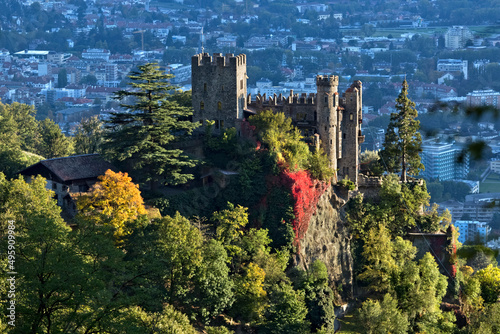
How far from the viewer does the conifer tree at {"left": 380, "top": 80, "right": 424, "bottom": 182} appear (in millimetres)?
57062

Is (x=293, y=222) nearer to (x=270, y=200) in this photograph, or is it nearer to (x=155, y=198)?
(x=270, y=200)

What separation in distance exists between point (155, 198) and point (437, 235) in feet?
54.5

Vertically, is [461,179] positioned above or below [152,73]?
below

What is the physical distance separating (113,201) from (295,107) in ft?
45.8

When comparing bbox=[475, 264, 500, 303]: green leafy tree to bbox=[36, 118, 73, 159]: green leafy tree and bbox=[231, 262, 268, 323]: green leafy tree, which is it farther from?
bbox=[36, 118, 73, 159]: green leafy tree

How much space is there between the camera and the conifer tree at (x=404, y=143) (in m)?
57.1

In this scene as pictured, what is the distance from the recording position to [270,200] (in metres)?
51.0

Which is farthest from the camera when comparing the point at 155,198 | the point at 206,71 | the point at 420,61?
the point at 420,61

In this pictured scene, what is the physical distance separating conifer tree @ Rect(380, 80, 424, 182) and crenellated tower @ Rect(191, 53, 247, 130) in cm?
936

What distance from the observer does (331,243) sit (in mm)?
53250

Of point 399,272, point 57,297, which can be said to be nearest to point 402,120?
point 399,272

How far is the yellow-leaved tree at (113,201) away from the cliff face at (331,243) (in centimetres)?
967

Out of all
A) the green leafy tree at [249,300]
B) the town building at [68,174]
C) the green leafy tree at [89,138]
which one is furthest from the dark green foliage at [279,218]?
the green leafy tree at [89,138]

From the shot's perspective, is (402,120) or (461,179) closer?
(402,120)
